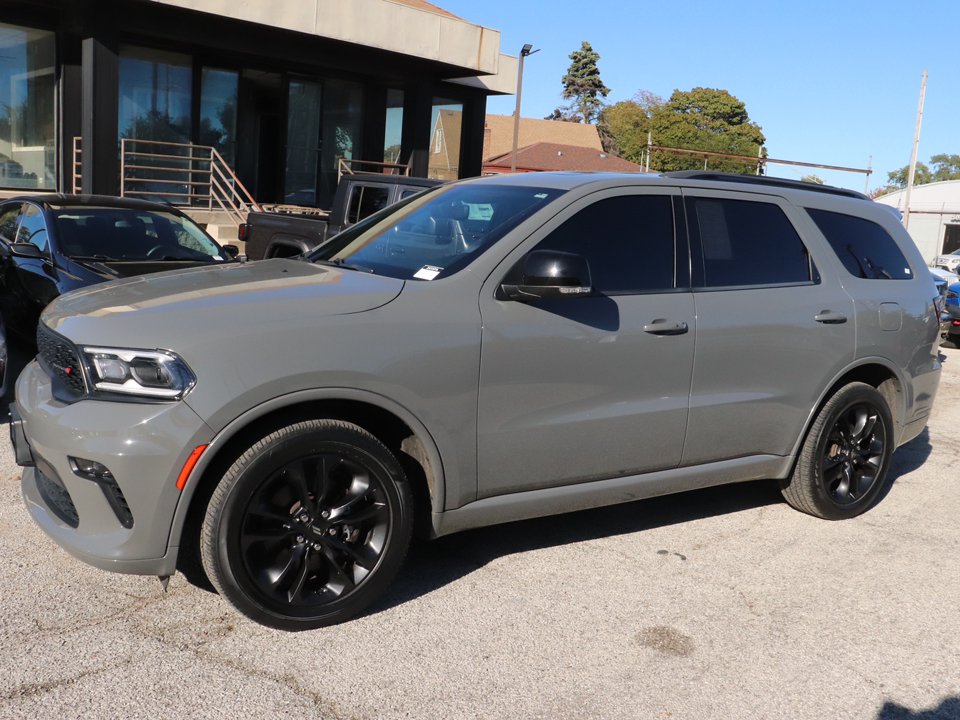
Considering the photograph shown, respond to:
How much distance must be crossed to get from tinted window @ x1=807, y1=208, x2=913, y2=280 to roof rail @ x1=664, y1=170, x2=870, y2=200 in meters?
0.21

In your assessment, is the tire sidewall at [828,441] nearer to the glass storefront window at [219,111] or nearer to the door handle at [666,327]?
the door handle at [666,327]

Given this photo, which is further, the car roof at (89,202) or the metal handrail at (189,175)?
the metal handrail at (189,175)

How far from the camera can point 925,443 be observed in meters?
7.41

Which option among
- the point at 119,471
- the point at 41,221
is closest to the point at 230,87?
the point at 41,221

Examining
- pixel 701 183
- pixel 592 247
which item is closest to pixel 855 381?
pixel 701 183

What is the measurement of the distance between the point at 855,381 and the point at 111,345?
4014 mm

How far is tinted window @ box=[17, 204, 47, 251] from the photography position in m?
8.16

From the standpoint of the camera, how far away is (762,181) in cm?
536

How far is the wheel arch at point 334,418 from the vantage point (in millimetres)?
3309

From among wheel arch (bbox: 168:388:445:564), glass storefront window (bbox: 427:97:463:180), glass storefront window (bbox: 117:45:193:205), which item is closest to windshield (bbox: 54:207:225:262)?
wheel arch (bbox: 168:388:445:564)

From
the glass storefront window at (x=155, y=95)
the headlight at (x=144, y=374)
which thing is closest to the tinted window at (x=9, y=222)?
the headlight at (x=144, y=374)

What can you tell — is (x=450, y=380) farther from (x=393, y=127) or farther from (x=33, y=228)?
(x=393, y=127)

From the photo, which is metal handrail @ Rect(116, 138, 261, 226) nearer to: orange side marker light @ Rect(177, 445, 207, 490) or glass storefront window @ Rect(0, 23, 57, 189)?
glass storefront window @ Rect(0, 23, 57, 189)

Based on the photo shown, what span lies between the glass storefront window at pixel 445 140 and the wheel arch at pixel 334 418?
63.7ft
